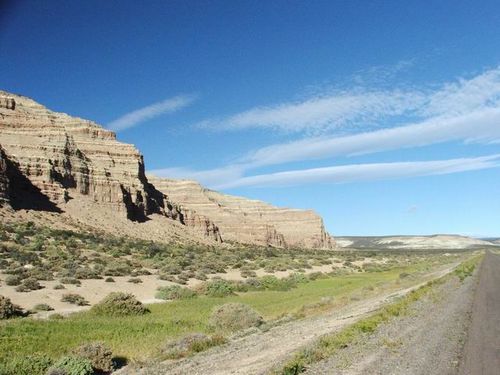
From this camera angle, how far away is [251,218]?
16162 cm

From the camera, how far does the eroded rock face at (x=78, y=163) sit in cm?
7544

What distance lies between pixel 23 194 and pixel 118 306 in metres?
52.4

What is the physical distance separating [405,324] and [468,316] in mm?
3505

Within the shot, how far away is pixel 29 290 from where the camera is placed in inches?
1085

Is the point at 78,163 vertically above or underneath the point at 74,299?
above

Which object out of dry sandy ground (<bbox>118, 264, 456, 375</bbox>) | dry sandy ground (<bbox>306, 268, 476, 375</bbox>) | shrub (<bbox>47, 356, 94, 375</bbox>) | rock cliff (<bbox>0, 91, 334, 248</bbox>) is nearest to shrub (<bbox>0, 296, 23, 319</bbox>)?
shrub (<bbox>47, 356, 94, 375</bbox>)

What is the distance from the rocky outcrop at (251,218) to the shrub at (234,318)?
11165 cm

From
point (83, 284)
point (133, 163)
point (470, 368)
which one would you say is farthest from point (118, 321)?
point (133, 163)

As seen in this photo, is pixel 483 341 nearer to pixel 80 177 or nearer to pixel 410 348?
pixel 410 348

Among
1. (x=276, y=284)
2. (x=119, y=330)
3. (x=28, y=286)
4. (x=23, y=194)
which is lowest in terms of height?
(x=276, y=284)

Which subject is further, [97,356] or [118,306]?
[118,306]

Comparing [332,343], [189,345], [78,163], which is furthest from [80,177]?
[332,343]

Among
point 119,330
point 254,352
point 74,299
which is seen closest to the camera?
point 254,352

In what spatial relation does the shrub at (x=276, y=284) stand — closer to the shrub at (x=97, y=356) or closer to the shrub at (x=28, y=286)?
the shrub at (x=28, y=286)
